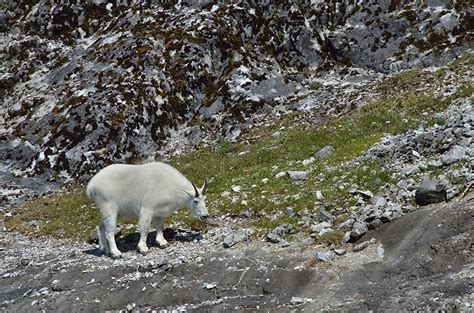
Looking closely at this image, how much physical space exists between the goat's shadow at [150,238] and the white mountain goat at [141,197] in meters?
0.54

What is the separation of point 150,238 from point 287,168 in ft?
22.4

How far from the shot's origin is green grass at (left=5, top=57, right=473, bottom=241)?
1571 centimetres

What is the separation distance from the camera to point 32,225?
20.8 meters

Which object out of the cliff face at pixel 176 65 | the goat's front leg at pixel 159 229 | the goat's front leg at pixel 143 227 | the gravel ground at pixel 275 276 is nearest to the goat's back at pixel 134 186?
the goat's front leg at pixel 143 227

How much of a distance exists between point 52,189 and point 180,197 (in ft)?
55.1

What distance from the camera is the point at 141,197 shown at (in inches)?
553

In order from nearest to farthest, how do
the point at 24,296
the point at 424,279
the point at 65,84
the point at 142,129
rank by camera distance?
the point at 424,279 < the point at 24,296 < the point at 142,129 < the point at 65,84

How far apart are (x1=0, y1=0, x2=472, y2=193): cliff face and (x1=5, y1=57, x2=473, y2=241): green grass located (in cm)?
417

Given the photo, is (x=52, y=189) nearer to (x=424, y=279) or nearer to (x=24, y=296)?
(x=24, y=296)

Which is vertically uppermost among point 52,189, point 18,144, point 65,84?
point 65,84

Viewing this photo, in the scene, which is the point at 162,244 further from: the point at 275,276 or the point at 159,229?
the point at 275,276

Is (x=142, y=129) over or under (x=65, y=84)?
under

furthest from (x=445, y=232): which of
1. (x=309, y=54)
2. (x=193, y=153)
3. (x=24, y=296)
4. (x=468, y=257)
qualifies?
(x=309, y=54)

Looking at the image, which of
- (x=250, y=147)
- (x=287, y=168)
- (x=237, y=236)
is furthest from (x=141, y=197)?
(x=250, y=147)
